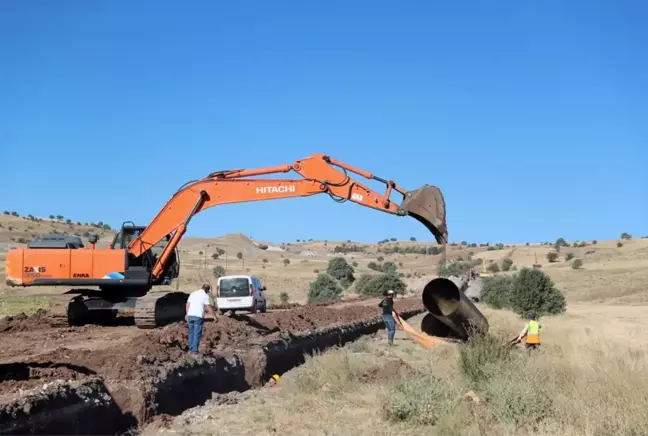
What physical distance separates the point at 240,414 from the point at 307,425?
1.43m

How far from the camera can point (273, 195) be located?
20.3 m

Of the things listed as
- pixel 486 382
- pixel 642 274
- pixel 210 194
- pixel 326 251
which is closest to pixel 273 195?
pixel 210 194

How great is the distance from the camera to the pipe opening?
19752 millimetres

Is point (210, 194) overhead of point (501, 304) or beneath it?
overhead

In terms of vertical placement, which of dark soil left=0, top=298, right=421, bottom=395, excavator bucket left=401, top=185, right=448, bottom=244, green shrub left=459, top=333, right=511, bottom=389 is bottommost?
green shrub left=459, top=333, right=511, bottom=389

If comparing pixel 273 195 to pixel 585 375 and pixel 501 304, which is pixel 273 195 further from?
pixel 501 304

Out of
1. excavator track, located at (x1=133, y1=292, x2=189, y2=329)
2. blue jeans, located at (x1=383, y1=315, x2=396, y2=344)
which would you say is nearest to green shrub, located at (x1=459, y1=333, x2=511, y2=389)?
blue jeans, located at (x1=383, y1=315, x2=396, y2=344)

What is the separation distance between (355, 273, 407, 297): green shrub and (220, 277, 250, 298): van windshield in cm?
2409

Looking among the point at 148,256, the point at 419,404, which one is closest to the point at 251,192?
the point at 148,256

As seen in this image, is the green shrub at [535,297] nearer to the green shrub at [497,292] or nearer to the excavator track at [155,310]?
the green shrub at [497,292]

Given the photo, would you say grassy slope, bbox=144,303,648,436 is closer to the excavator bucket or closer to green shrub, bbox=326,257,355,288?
the excavator bucket

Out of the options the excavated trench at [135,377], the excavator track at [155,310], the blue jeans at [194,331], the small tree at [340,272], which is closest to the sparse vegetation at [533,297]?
the excavator track at [155,310]

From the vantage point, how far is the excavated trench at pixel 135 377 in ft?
28.3

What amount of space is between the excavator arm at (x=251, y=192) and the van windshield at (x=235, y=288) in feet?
28.4
